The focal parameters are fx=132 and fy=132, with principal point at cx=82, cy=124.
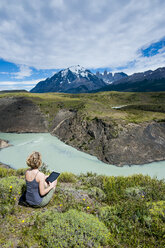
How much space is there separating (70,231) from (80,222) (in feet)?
1.70

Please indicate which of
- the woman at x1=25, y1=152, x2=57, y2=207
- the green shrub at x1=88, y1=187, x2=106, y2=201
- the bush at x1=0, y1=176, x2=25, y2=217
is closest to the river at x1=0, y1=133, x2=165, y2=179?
the green shrub at x1=88, y1=187, x2=106, y2=201

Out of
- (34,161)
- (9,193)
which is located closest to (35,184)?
(34,161)

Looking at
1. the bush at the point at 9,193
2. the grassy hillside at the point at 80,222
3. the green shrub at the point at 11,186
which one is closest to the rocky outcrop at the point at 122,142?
the grassy hillside at the point at 80,222

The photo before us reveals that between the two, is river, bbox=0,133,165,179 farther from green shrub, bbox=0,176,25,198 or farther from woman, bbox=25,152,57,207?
woman, bbox=25,152,57,207

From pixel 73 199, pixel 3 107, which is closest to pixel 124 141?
pixel 73 199

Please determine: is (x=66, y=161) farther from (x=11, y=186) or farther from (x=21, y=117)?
(x=21, y=117)

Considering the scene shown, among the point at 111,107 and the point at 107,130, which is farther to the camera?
the point at 111,107

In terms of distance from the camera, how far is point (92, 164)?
92.4 ft

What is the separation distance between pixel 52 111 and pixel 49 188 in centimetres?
5921

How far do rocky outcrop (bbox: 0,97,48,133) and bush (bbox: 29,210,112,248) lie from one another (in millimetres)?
50457

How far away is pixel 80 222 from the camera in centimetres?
537

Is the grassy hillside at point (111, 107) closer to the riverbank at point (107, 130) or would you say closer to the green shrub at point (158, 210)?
the riverbank at point (107, 130)

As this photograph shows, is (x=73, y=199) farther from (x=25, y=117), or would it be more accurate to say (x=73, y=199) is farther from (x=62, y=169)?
(x=25, y=117)

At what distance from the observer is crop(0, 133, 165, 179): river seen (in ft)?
84.2
